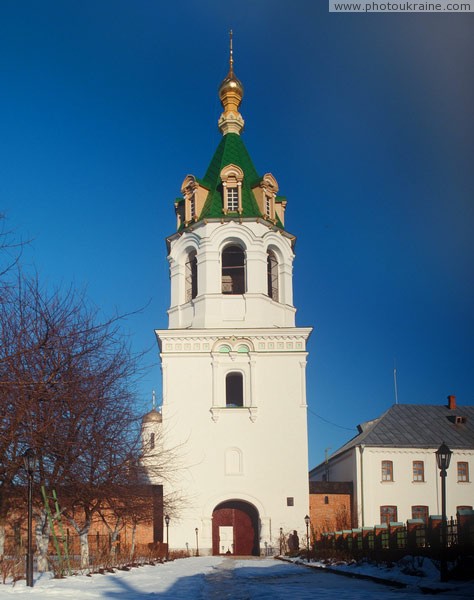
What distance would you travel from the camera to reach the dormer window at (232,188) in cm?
3831

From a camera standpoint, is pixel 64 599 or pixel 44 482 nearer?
pixel 64 599

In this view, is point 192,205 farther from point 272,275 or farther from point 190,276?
point 272,275

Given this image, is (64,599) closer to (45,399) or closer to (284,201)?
(45,399)

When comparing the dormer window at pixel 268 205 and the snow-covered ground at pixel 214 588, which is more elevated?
the dormer window at pixel 268 205

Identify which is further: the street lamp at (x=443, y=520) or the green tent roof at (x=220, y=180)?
the green tent roof at (x=220, y=180)

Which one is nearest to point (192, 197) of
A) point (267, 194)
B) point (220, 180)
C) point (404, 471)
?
point (220, 180)

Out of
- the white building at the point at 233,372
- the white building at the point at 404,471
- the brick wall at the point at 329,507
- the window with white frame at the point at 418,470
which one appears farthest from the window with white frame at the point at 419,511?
the white building at the point at 233,372

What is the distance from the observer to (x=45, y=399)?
534 inches

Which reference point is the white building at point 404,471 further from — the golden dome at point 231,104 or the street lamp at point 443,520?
the street lamp at point 443,520

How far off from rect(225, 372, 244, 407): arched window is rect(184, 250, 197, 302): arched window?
4.28m

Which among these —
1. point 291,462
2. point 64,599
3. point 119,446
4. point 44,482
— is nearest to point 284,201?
point 291,462

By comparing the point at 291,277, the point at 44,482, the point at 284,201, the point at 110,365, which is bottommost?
the point at 44,482

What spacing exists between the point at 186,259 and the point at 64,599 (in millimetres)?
27361

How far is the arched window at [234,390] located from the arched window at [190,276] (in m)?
4.28
